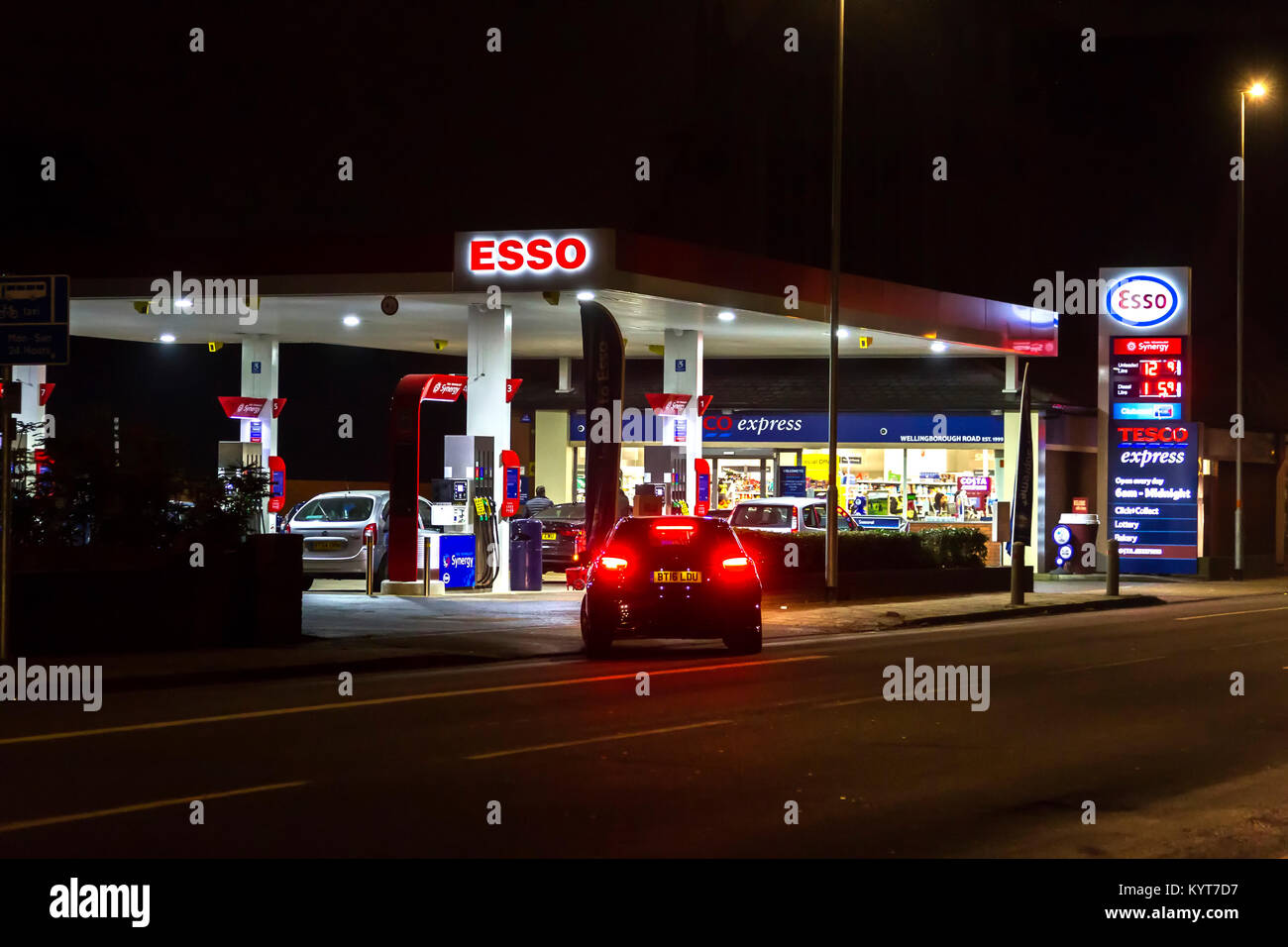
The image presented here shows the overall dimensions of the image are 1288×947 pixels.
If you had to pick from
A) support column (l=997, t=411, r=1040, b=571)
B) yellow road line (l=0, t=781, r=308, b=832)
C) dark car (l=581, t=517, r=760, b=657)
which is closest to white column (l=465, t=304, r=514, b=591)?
dark car (l=581, t=517, r=760, b=657)

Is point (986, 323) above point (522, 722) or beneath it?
above

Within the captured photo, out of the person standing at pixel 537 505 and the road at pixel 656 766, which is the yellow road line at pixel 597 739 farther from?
the person standing at pixel 537 505

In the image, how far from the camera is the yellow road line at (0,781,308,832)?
Answer: 8047mm

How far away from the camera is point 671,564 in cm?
A: 1714

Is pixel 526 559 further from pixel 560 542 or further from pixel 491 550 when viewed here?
pixel 560 542

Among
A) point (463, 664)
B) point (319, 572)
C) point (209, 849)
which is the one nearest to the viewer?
point (209, 849)

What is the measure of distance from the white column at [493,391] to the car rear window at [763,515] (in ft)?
16.1

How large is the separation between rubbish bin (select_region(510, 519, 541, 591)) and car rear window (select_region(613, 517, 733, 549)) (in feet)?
31.2

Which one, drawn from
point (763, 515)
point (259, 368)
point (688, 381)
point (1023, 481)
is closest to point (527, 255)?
point (688, 381)
